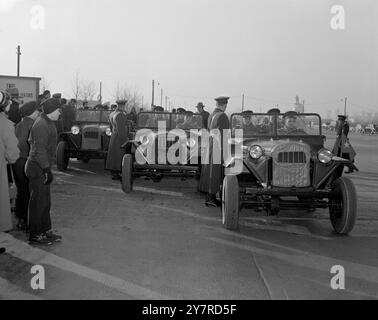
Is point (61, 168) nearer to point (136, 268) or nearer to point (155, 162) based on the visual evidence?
point (155, 162)

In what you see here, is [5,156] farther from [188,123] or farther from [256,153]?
[188,123]

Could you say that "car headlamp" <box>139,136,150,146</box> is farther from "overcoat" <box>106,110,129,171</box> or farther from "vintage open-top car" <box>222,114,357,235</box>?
"vintage open-top car" <box>222,114,357,235</box>

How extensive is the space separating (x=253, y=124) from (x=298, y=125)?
0.78 metres

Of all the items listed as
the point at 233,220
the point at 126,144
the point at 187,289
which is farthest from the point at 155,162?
the point at 187,289

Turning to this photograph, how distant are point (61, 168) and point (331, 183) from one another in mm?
7763

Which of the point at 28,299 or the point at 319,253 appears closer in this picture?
the point at 28,299

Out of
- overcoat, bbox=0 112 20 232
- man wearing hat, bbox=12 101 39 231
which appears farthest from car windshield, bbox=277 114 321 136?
overcoat, bbox=0 112 20 232

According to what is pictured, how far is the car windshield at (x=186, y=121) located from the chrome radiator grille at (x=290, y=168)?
4973 mm

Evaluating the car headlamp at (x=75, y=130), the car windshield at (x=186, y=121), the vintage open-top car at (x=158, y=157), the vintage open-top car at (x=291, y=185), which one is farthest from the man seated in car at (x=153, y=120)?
the vintage open-top car at (x=291, y=185)

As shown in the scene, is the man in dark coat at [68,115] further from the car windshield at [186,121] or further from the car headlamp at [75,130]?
the car windshield at [186,121]

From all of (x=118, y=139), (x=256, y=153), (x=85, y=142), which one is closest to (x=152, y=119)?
(x=118, y=139)

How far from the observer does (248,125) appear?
8.30 meters

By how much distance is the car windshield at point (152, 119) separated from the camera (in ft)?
37.0

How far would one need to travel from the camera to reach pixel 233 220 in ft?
21.3
